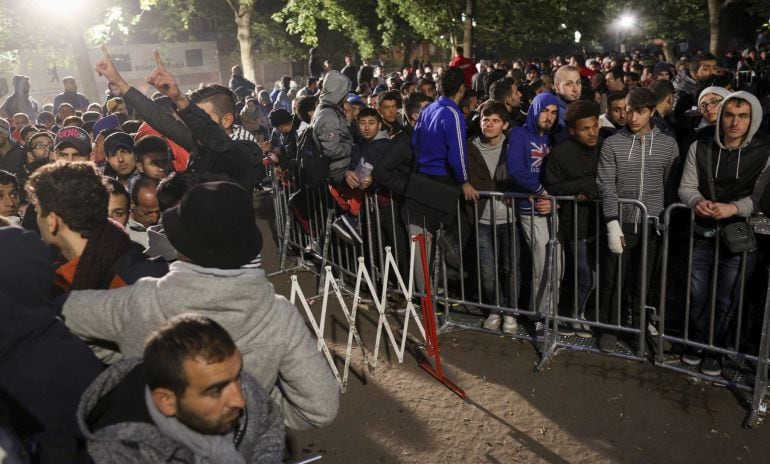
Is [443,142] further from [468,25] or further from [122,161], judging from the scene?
[468,25]

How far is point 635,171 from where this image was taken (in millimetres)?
5387

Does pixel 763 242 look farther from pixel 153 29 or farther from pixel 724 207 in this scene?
pixel 153 29

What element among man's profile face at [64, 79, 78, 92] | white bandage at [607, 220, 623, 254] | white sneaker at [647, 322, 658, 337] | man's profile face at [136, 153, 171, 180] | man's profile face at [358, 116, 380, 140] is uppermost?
man's profile face at [64, 79, 78, 92]

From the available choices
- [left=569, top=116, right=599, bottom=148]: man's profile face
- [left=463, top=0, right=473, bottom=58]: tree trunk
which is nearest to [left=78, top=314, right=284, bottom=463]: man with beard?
[left=569, top=116, right=599, bottom=148]: man's profile face

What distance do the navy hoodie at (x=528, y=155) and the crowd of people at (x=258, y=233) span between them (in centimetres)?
2

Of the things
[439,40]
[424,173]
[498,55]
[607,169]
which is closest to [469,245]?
[424,173]

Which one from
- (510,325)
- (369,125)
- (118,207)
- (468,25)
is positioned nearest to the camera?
(118,207)

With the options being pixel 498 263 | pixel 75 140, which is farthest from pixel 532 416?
pixel 75 140

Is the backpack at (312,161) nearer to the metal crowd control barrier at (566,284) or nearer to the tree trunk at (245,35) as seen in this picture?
the metal crowd control barrier at (566,284)

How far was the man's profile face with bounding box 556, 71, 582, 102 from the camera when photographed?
7066 mm

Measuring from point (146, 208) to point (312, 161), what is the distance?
2733mm

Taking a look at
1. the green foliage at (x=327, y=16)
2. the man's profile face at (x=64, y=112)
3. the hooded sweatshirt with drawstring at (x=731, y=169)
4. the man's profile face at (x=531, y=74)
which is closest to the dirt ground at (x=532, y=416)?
the hooded sweatshirt with drawstring at (x=731, y=169)

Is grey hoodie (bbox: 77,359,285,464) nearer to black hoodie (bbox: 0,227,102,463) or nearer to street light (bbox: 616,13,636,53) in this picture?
black hoodie (bbox: 0,227,102,463)

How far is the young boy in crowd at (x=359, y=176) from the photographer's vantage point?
663 centimetres
